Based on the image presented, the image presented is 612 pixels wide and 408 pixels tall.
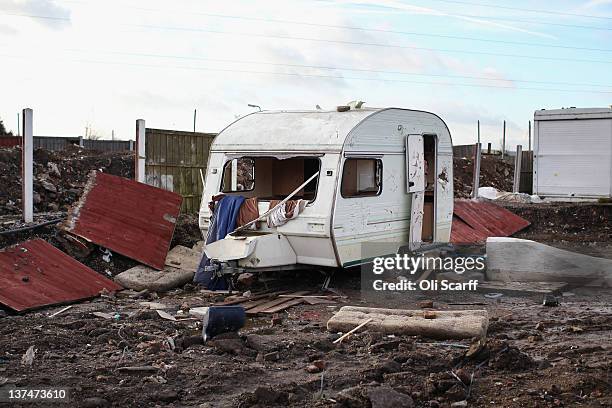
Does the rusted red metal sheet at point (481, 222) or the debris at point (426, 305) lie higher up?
the rusted red metal sheet at point (481, 222)

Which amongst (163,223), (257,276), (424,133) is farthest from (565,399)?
(163,223)

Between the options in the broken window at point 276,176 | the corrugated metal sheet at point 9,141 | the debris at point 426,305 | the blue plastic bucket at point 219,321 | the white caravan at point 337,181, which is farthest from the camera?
the corrugated metal sheet at point 9,141

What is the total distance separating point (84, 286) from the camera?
10.9 metres

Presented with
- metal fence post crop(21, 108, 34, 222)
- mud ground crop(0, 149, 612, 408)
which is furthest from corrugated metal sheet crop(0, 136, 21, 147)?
mud ground crop(0, 149, 612, 408)

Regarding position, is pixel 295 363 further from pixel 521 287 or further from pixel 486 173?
pixel 486 173

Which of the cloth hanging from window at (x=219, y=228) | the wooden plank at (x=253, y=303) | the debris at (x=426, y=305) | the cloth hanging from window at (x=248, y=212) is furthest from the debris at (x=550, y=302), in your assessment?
the cloth hanging from window at (x=219, y=228)

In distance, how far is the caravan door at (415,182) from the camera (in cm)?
1270

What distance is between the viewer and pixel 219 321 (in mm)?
8250

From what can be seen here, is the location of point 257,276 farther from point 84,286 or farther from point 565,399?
point 565,399

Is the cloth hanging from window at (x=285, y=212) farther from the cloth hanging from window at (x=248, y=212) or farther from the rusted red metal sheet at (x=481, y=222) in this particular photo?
the rusted red metal sheet at (x=481, y=222)

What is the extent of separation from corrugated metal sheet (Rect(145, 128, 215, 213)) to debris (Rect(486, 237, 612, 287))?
5944 millimetres

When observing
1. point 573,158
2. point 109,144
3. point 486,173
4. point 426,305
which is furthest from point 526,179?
point 426,305

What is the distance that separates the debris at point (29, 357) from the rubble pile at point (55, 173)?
9135 mm

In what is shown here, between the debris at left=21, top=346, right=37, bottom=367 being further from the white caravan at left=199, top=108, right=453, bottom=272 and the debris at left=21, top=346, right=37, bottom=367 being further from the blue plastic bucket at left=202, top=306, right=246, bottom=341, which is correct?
the white caravan at left=199, top=108, right=453, bottom=272
